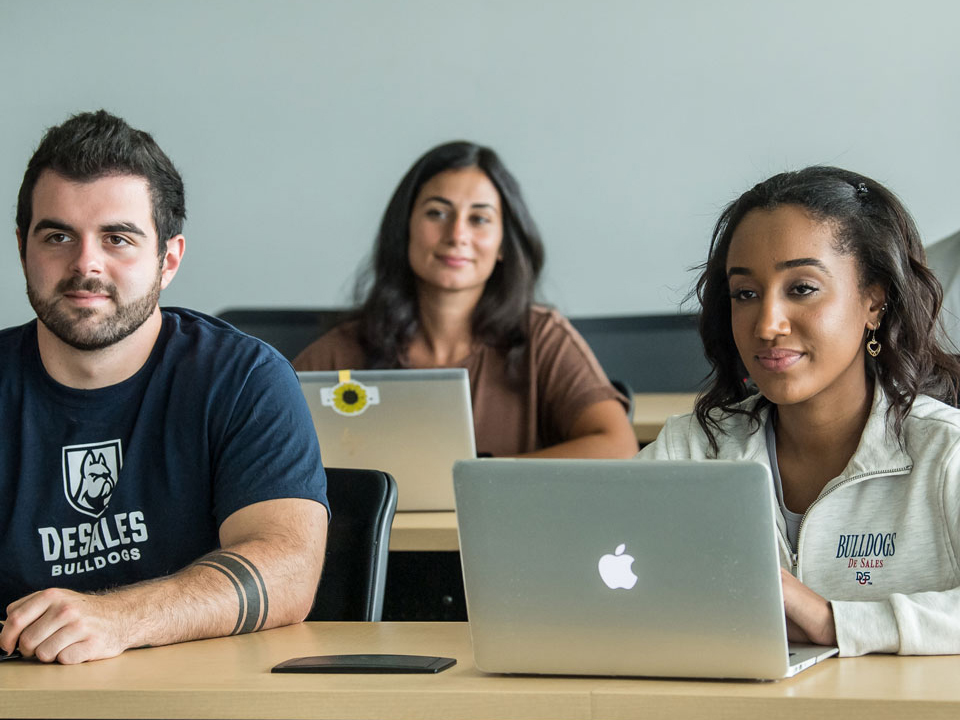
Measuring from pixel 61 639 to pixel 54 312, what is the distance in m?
0.57

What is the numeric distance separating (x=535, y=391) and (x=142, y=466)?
52.0 inches

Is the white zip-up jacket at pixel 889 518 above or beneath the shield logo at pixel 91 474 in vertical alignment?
beneath

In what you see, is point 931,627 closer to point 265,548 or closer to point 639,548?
point 639,548

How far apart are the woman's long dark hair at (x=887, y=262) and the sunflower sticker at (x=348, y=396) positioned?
0.68 m

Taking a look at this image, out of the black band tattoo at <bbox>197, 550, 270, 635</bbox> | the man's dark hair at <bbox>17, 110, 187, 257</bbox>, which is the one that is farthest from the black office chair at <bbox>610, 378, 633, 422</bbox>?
the black band tattoo at <bbox>197, 550, 270, 635</bbox>

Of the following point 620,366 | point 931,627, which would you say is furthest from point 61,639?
point 620,366

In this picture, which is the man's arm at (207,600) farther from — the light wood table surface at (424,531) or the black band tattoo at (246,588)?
the light wood table surface at (424,531)

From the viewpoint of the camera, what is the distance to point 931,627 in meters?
1.24

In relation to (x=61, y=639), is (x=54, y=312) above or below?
above

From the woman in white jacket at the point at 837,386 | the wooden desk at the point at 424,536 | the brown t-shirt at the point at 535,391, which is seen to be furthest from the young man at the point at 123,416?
the brown t-shirt at the point at 535,391

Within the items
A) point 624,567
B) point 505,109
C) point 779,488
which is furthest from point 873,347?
point 505,109

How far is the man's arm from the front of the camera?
1295mm

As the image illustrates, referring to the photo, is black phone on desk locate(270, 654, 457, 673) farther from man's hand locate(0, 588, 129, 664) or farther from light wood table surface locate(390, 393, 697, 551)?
light wood table surface locate(390, 393, 697, 551)

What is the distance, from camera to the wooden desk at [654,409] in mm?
2867
